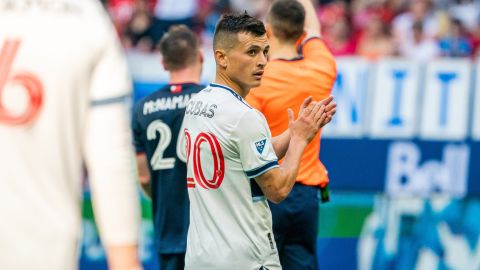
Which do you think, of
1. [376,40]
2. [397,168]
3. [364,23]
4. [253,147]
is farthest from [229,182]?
[364,23]

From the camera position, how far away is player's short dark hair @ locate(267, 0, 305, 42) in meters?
6.59

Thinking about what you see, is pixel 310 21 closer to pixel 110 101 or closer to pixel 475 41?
pixel 110 101

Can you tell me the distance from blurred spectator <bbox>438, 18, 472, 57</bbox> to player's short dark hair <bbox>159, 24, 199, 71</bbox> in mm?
7384

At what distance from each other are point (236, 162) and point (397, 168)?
557 cm

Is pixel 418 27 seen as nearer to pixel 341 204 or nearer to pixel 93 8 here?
pixel 341 204

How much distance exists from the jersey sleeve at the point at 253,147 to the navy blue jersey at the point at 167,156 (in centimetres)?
178

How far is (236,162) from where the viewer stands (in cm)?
500

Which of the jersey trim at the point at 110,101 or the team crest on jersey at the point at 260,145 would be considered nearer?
the jersey trim at the point at 110,101

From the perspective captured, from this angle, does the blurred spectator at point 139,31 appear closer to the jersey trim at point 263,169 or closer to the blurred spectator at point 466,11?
the blurred spectator at point 466,11

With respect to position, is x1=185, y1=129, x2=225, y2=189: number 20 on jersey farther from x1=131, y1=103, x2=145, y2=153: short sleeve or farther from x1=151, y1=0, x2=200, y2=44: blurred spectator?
x1=151, y1=0, x2=200, y2=44: blurred spectator

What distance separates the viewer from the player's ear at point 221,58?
520cm

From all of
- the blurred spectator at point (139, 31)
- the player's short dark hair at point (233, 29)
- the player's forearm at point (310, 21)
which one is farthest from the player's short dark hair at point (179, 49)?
the blurred spectator at point (139, 31)

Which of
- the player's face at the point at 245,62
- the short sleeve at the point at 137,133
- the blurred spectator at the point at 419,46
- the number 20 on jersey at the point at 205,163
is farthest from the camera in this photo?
the blurred spectator at the point at 419,46

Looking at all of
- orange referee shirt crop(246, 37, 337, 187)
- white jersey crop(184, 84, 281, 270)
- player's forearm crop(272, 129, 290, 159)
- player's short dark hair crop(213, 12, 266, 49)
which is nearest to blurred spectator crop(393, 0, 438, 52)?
orange referee shirt crop(246, 37, 337, 187)
